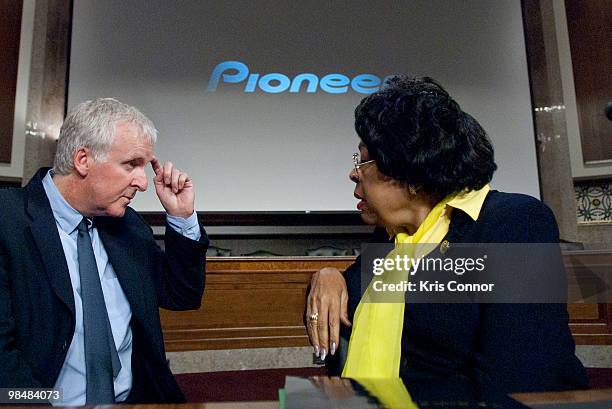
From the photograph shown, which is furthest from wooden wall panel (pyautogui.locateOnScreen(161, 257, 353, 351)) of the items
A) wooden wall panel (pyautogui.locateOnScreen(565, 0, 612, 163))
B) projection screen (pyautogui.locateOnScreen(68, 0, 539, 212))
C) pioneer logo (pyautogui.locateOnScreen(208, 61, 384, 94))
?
wooden wall panel (pyautogui.locateOnScreen(565, 0, 612, 163))

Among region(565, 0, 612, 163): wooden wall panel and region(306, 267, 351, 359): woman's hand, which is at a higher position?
region(565, 0, 612, 163): wooden wall panel

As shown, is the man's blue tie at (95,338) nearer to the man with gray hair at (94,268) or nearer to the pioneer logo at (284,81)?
the man with gray hair at (94,268)

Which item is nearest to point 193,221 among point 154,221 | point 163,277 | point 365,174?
point 163,277

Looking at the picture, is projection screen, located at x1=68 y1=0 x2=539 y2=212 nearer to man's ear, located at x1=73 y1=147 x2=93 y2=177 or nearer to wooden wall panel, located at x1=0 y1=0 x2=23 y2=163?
wooden wall panel, located at x1=0 y1=0 x2=23 y2=163

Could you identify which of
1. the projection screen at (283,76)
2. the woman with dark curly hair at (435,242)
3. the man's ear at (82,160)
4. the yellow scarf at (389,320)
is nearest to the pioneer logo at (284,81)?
the projection screen at (283,76)

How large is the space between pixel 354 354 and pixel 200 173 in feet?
10.1

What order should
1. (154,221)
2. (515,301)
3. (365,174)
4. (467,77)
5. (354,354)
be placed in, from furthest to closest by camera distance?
(467,77)
(154,221)
(365,174)
(354,354)
(515,301)

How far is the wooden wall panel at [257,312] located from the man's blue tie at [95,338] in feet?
6.30

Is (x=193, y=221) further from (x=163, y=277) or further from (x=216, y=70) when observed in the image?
(x=216, y=70)

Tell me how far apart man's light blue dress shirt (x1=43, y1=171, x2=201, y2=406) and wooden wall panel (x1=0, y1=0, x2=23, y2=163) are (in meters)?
2.89

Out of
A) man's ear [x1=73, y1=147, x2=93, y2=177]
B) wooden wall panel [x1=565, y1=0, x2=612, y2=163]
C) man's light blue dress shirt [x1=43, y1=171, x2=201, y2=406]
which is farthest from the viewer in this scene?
wooden wall panel [x1=565, y1=0, x2=612, y2=163]

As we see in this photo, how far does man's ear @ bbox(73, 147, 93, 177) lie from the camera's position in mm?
1132

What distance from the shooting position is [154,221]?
3.70 metres

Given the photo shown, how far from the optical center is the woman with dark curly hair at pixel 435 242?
2.50ft
